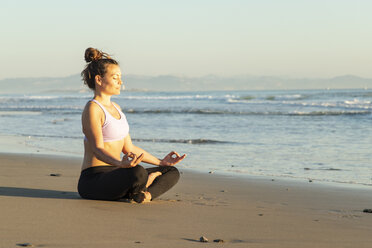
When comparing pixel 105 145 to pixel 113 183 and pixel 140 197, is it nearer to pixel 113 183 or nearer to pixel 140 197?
pixel 113 183

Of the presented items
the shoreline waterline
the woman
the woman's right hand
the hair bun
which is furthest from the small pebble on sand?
the shoreline waterline

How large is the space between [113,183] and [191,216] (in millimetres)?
794

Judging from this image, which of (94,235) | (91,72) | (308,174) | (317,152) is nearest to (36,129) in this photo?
(317,152)

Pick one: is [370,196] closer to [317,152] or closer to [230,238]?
[230,238]

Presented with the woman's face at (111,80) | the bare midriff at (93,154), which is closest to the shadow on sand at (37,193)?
the bare midriff at (93,154)

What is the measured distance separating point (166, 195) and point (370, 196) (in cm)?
217

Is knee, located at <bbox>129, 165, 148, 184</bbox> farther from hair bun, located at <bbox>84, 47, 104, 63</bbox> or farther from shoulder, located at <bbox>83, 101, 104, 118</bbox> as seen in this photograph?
hair bun, located at <bbox>84, 47, 104, 63</bbox>

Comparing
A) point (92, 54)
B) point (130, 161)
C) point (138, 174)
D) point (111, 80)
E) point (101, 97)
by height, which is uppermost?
point (92, 54)

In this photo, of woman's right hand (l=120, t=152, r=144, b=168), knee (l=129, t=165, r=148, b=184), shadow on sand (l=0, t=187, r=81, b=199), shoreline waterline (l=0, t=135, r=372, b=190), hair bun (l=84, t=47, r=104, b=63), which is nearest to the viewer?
woman's right hand (l=120, t=152, r=144, b=168)

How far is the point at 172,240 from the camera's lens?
11.1 feet

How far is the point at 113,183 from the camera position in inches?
180

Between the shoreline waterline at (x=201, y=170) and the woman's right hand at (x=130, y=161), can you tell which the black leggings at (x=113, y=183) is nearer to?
the woman's right hand at (x=130, y=161)

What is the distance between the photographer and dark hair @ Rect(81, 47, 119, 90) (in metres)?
4.61

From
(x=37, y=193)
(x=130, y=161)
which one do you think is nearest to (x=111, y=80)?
(x=130, y=161)
